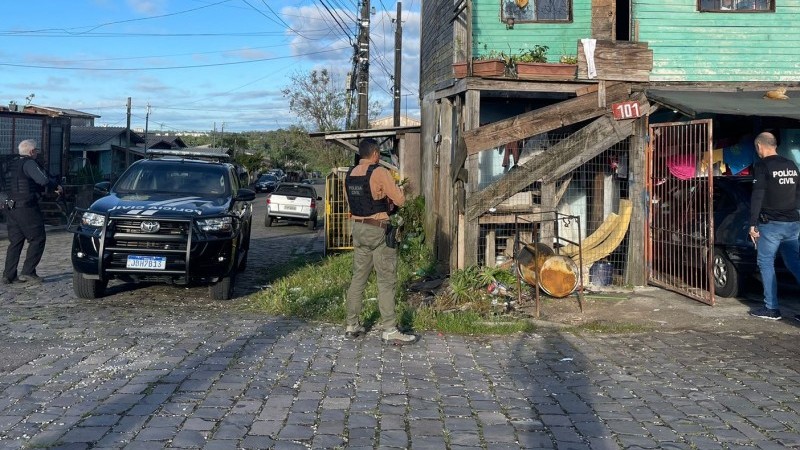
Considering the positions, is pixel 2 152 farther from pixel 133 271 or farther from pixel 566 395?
pixel 566 395

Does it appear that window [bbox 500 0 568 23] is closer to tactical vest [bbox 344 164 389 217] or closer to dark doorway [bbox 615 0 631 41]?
dark doorway [bbox 615 0 631 41]

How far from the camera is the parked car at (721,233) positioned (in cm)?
945

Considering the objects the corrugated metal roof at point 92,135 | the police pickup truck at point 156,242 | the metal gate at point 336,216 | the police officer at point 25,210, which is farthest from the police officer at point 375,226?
the corrugated metal roof at point 92,135

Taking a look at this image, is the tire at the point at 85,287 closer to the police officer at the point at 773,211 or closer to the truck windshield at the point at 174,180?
the truck windshield at the point at 174,180

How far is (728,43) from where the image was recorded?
11.3 m

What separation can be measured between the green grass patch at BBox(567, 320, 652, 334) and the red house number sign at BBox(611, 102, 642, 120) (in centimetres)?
319

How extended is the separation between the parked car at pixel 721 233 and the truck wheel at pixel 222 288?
5699 millimetres

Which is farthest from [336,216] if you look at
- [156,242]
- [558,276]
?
[558,276]

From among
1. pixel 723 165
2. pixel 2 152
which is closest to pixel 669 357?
pixel 723 165

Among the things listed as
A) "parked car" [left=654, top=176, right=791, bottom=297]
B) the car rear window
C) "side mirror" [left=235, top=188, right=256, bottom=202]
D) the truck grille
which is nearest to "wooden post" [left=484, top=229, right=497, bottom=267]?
"parked car" [left=654, top=176, right=791, bottom=297]

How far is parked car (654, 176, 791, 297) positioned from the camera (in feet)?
31.0

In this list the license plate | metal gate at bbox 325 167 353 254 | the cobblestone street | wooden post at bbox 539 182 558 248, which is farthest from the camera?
metal gate at bbox 325 167 353 254

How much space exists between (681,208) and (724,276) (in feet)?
3.31

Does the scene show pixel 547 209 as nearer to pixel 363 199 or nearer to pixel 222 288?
pixel 363 199
